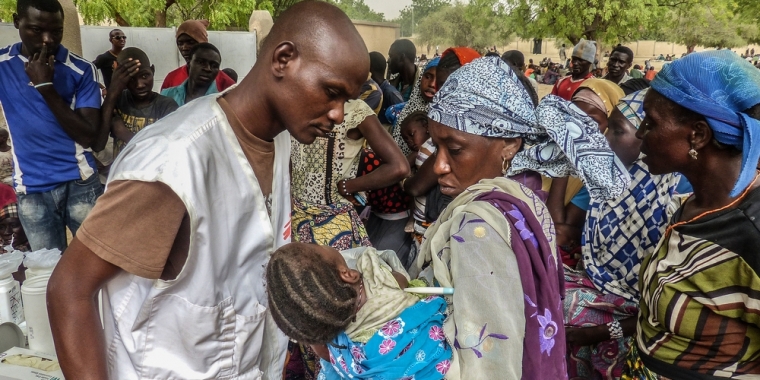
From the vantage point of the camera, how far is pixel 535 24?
720 inches

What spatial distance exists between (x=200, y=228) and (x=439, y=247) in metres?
0.70

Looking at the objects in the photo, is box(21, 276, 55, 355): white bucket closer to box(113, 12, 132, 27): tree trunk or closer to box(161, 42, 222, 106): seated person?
box(161, 42, 222, 106): seated person

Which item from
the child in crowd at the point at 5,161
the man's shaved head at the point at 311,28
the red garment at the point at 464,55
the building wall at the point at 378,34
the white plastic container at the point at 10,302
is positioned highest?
the man's shaved head at the point at 311,28

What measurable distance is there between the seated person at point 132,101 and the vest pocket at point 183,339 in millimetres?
2575

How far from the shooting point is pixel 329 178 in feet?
9.27

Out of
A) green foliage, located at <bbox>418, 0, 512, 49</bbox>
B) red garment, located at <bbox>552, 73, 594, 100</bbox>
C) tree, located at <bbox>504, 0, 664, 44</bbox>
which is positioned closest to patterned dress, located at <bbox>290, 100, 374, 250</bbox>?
red garment, located at <bbox>552, 73, 594, 100</bbox>

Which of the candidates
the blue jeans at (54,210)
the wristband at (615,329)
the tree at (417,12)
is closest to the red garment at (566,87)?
the wristband at (615,329)

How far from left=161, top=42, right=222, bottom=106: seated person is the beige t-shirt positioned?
3.24 meters

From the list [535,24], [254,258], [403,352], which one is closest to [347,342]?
[403,352]

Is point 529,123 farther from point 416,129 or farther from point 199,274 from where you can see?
point 416,129

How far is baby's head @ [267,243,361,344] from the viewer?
141 centimetres

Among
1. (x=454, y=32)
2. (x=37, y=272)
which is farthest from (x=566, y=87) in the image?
(x=454, y=32)

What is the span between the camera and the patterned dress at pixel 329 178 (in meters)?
2.67

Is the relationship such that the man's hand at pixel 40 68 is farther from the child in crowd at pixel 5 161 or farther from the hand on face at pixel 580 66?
the hand on face at pixel 580 66
